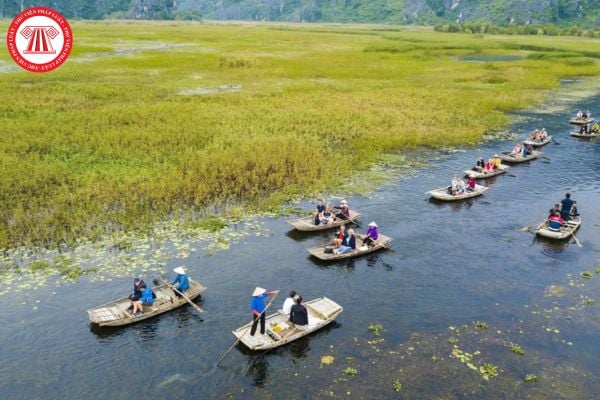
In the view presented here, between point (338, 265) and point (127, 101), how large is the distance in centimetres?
4827

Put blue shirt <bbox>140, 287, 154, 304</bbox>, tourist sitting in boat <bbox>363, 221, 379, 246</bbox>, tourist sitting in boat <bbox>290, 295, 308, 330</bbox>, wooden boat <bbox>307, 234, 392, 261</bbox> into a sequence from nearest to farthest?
tourist sitting in boat <bbox>290, 295, 308, 330</bbox> → blue shirt <bbox>140, 287, 154, 304</bbox> → wooden boat <bbox>307, 234, 392, 261</bbox> → tourist sitting in boat <bbox>363, 221, 379, 246</bbox>

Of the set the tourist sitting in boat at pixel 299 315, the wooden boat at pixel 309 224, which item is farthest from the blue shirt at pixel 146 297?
the wooden boat at pixel 309 224

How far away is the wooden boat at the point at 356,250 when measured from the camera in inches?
1051

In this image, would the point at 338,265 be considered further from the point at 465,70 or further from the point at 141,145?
the point at 465,70

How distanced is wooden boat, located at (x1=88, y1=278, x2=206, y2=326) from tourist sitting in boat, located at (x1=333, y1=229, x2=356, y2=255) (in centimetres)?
792

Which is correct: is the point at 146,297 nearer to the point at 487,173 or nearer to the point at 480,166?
the point at 487,173

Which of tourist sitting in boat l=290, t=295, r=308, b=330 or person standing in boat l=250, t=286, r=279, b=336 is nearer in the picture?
person standing in boat l=250, t=286, r=279, b=336

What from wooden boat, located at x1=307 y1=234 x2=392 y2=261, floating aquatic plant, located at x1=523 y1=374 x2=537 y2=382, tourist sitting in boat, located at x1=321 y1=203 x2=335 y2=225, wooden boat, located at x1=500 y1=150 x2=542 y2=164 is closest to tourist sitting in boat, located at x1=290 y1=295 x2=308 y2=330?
wooden boat, located at x1=307 y1=234 x2=392 y2=261

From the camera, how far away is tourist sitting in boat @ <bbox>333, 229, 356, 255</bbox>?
88.5 feet

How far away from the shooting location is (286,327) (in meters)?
20.9

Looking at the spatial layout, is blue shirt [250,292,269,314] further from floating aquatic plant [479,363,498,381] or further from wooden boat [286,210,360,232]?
wooden boat [286,210,360,232]

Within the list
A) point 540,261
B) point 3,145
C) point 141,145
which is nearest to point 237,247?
Answer: point 540,261

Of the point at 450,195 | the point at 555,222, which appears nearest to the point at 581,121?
the point at 450,195

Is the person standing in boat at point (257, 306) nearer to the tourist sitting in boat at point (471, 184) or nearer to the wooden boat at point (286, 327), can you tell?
the wooden boat at point (286, 327)
